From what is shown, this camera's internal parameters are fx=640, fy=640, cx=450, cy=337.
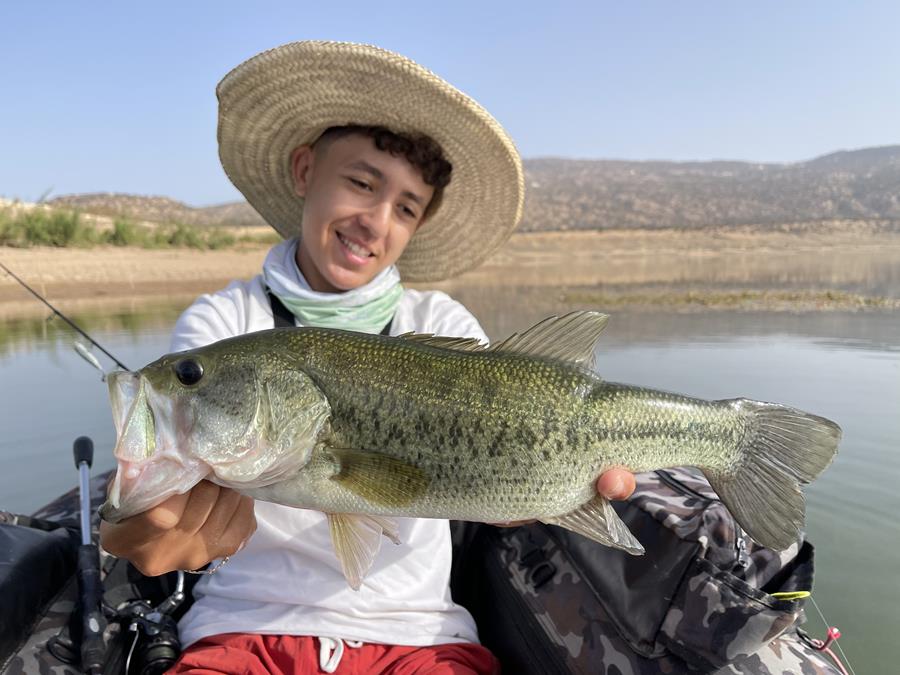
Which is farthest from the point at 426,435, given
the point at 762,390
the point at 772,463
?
the point at 762,390

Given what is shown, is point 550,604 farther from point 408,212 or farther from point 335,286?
point 408,212

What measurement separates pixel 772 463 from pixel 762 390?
18.1ft

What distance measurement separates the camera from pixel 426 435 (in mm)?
1919

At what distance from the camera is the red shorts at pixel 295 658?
226 cm

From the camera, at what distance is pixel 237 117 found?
3.63m

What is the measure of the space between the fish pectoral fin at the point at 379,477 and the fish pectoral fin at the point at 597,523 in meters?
0.45

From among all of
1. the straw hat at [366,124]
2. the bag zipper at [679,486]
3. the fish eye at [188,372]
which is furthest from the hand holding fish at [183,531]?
the straw hat at [366,124]

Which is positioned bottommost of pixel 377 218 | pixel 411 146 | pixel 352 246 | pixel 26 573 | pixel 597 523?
pixel 26 573

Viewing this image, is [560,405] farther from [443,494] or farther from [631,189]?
[631,189]

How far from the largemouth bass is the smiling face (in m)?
1.11

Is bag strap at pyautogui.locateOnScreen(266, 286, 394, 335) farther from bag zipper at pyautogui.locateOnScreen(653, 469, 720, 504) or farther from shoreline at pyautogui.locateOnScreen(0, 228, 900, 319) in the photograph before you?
shoreline at pyautogui.locateOnScreen(0, 228, 900, 319)

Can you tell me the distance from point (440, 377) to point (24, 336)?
11.8m

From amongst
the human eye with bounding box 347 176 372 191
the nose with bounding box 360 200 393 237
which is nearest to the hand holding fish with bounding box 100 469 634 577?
the nose with bounding box 360 200 393 237

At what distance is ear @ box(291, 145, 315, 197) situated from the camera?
3555mm
